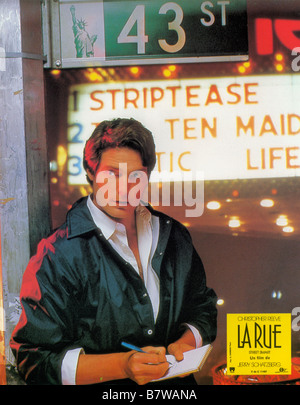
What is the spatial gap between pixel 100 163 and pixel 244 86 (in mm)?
1116

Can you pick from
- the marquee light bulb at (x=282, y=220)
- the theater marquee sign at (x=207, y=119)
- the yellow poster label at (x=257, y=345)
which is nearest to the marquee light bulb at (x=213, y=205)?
the theater marquee sign at (x=207, y=119)

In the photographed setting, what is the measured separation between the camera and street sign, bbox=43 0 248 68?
3629mm

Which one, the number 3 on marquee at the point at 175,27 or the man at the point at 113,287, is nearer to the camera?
the man at the point at 113,287

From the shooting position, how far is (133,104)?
3.67 m

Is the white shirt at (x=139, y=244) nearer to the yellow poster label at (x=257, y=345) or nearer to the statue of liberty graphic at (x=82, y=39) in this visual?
the yellow poster label at (x=257, y=345)

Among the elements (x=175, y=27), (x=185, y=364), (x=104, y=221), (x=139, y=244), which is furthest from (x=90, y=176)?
(x=185, y=364)

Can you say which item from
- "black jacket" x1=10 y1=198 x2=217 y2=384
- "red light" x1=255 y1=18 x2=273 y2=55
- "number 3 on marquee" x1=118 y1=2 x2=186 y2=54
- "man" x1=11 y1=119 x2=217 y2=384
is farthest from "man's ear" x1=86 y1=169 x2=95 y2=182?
"red light" x1=255 y1=18 x2=273 y2=55

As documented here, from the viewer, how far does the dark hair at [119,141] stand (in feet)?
11.9

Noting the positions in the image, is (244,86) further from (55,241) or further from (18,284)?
(18,284)

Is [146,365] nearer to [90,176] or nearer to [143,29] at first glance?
[90,176]

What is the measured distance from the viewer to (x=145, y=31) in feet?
11.9

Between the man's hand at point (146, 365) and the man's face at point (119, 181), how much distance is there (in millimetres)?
924

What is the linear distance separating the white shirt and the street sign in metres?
1.01

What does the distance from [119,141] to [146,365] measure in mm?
1487
